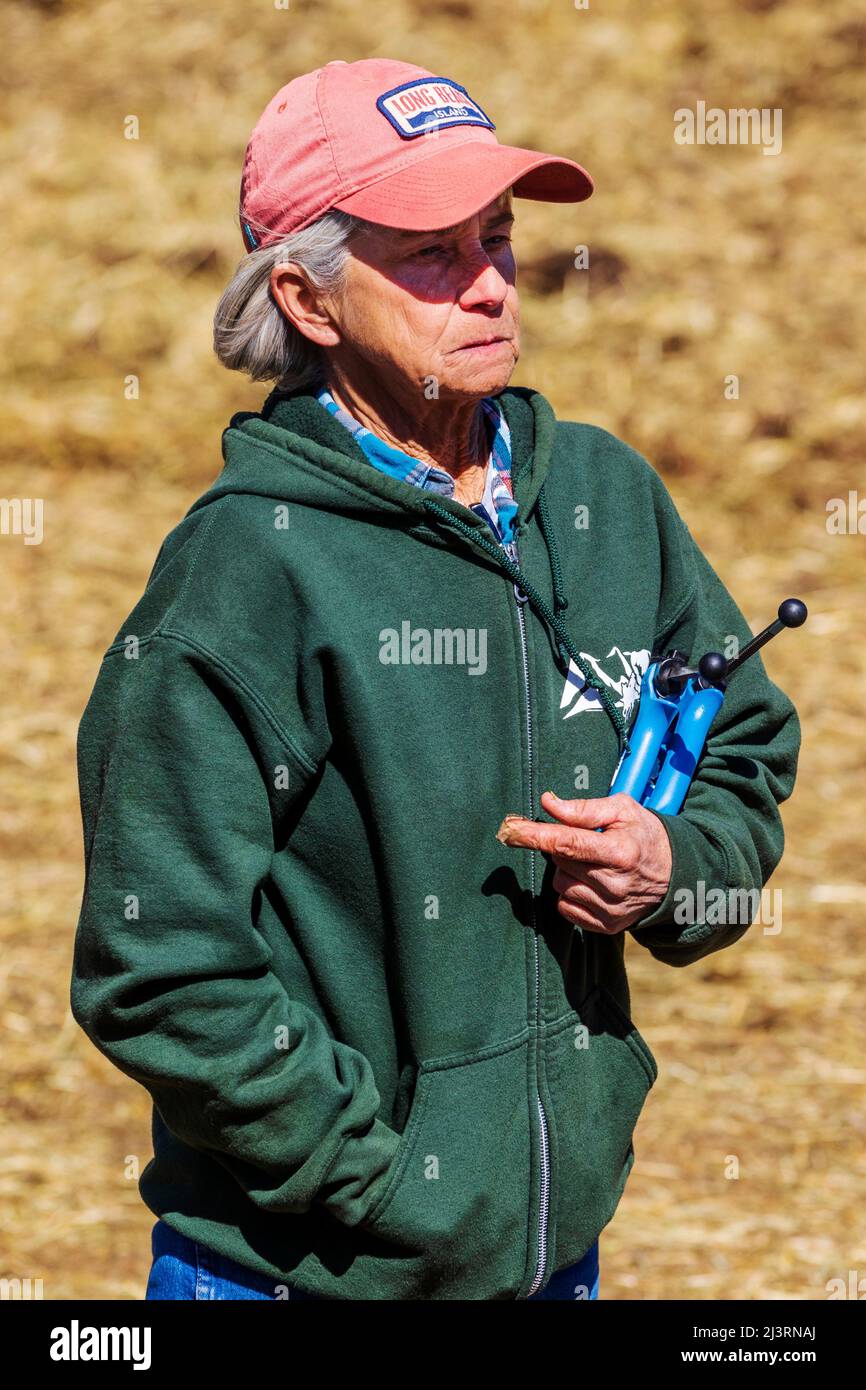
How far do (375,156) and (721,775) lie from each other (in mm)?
894

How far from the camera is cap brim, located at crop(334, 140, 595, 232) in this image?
204 centimetres

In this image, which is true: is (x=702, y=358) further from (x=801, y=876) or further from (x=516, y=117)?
(x=801, y=876)

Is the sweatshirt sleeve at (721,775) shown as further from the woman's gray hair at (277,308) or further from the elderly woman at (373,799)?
the woman's gray hair at (277,308)

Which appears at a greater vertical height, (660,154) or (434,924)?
(660,154)

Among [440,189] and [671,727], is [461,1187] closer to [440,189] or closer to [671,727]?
[671,727]

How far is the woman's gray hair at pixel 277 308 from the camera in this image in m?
2.12

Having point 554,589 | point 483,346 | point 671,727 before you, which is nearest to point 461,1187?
point 671,727

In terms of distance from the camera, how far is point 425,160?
2.07m

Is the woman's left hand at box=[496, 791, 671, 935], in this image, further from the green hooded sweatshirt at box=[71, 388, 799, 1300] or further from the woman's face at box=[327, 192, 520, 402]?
the woman's face at box=[327, 192, 520, 402]

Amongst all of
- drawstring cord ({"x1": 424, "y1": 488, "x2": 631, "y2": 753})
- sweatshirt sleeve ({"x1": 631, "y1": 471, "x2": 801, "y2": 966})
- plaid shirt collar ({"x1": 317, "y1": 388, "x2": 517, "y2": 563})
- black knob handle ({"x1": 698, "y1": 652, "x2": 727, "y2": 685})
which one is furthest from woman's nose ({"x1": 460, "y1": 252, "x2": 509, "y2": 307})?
black knob handle ({"x1": 698, "y1": 652, "x2": 727, "y2": 685})

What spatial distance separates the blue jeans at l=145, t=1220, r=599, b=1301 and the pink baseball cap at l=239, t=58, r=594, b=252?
1223mm

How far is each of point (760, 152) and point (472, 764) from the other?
22.6 feet

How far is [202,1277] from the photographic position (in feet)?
7.04
